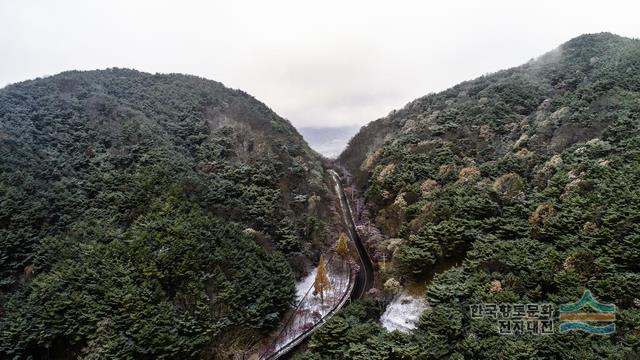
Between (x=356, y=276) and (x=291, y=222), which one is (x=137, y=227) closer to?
(x=291, y=222)

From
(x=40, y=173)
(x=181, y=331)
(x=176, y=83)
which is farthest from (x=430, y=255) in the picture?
(x=176, y=83)

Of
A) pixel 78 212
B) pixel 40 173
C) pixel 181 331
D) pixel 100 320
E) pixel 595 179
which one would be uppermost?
pixel 40 173

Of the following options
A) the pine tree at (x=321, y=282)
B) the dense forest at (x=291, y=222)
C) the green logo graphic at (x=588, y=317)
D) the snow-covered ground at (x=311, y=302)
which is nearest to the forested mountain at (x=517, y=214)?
the dense forest at (x=291, y=222)

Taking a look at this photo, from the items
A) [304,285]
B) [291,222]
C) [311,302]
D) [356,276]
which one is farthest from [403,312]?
[291,222]

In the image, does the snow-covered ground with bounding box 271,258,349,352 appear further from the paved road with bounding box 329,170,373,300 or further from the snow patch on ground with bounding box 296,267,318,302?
the paved road with bounding box 329,170,373,300

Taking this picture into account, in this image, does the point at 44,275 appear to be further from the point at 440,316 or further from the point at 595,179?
the point at 595,179
